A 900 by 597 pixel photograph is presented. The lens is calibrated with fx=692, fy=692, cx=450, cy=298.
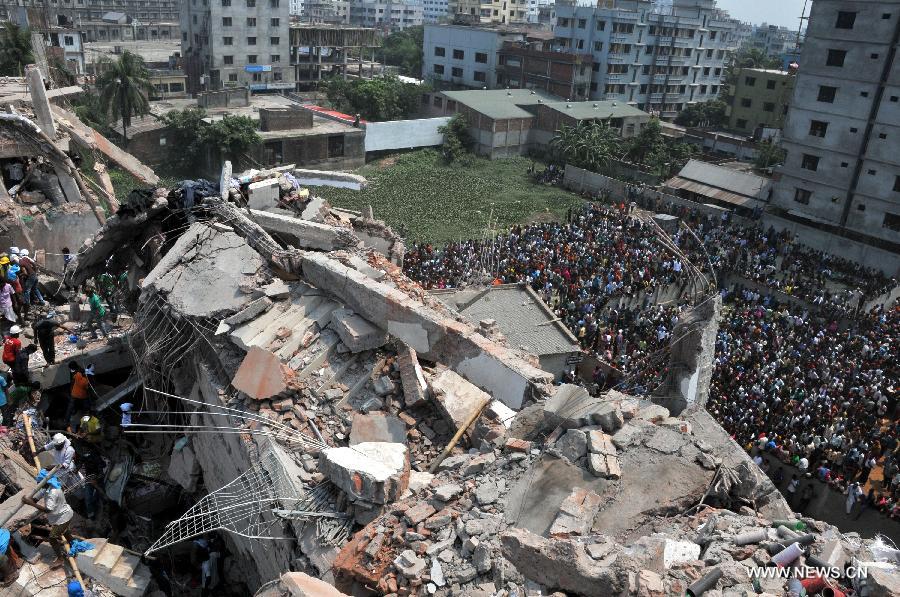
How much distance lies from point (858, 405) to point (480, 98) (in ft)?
105

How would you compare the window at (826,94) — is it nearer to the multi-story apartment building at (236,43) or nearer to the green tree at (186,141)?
the green tree at (186,141)

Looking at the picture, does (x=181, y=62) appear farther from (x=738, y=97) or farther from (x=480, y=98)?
(x=738, y=97)

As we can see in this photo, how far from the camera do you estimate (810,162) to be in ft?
96.0

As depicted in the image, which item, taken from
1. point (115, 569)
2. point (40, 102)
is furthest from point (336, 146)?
point (115, 569)

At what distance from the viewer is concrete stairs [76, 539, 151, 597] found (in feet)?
25.2

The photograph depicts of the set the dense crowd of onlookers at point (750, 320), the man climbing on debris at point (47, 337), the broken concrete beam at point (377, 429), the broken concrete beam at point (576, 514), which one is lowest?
the dense crowd of onlookers at point (750, 320)

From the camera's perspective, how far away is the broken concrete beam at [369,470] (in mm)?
6195

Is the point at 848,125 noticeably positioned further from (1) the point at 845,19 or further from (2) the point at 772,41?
(2) the point at 772,41

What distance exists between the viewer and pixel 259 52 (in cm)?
4816

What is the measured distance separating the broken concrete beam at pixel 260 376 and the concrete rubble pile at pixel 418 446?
2 cm

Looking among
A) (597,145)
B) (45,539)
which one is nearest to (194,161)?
(597,145)

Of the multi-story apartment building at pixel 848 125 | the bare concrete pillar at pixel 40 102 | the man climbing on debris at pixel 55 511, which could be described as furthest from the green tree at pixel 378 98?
the man climbing on debris at pixel 55 511

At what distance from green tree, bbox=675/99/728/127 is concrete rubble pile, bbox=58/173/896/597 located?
4695cm

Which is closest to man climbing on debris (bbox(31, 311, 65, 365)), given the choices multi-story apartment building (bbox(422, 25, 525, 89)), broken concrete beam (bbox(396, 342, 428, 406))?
broken concrete beam (bbox(396, 342, 428, 406))
